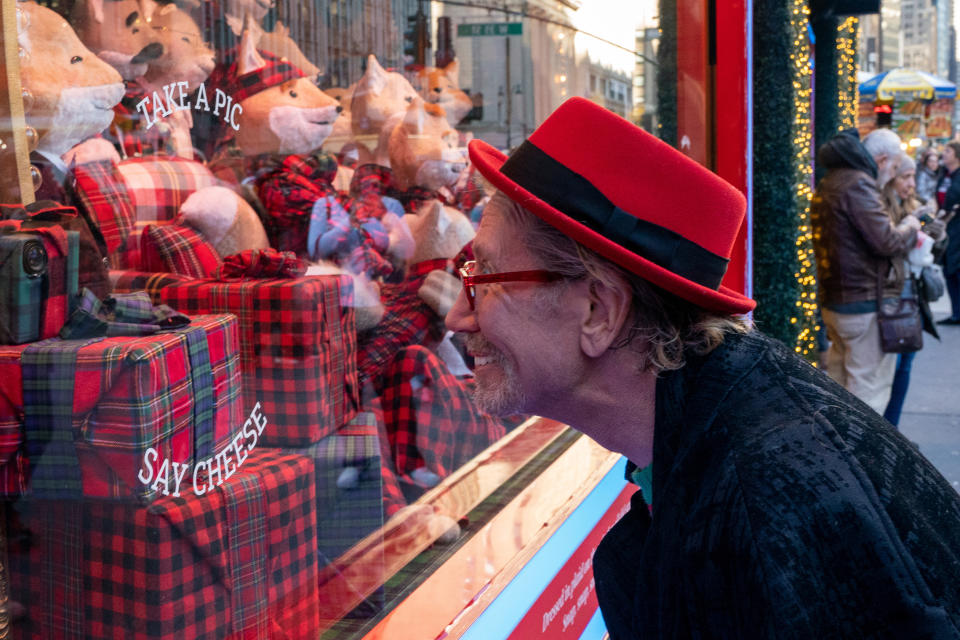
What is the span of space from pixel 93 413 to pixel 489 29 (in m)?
2.30

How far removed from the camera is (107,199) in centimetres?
167

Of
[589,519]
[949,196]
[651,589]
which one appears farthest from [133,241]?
[949,196]

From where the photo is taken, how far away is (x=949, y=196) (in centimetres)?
966

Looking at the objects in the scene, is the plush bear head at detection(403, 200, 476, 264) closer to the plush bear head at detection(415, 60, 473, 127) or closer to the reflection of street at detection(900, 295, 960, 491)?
the plush bear head at detection(415, 60, 473, 127)

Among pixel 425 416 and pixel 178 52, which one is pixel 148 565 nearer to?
pixel 178 52

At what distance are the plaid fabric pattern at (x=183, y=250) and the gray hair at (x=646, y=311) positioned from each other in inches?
27.8

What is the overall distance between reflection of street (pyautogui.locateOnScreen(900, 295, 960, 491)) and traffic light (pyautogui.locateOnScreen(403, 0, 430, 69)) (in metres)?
3.55

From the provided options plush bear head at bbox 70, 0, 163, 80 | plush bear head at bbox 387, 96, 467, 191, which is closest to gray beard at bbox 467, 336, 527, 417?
plush bear head at bbox 70, 0, 163, 80

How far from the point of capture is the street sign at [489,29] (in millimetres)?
3139

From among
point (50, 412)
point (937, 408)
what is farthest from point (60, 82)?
point (937, 408)

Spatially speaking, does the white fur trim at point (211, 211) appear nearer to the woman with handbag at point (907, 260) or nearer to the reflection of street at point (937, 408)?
the woman with handbag at point (907, 260)

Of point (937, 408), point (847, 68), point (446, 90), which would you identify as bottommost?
point (937, 408)

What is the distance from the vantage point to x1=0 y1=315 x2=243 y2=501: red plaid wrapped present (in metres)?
1.31

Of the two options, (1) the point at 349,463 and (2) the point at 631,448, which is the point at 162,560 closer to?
(1) the point at 349,463
